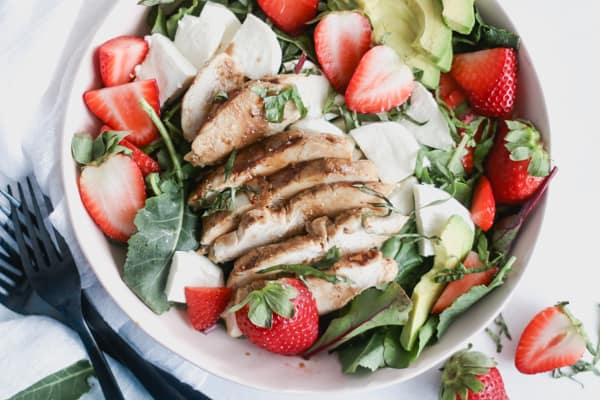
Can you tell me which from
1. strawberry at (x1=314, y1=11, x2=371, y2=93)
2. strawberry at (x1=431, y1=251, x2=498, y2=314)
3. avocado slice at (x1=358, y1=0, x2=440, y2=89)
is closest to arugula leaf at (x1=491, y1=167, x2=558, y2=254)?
strawberry at (x1=431, y1=251, x2=498, y2=314)

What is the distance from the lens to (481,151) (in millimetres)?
2420

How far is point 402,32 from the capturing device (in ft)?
7.72

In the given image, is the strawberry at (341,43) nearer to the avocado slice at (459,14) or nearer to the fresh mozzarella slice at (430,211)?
the avocado slice at (459,14)

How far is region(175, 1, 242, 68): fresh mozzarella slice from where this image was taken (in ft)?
7.46

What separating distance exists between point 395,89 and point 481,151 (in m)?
0.39

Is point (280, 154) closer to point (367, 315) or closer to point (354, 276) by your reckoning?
point (354, 276)

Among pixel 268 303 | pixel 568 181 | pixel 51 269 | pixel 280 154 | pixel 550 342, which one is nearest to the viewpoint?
pixel 268 303

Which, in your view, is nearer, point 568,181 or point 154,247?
point 154,247

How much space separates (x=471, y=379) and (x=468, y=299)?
14.3 inches

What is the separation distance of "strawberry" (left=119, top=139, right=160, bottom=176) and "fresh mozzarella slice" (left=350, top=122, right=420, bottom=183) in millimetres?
658

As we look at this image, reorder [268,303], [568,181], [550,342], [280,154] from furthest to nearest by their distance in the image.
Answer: [568,181] → [550,342] → [280,154] → [268,303]

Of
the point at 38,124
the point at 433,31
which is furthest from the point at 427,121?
the point at 38,124

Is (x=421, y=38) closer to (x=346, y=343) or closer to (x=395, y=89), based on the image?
(x=395, y=89)

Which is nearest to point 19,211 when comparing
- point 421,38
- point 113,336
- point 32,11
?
point 113,336
